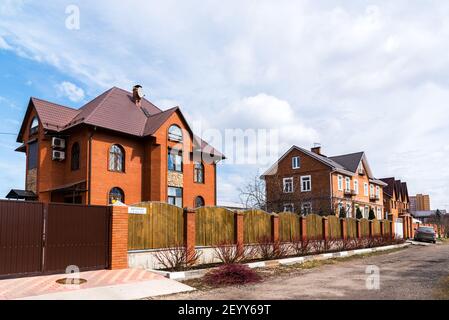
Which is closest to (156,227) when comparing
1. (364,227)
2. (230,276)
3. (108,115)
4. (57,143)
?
(230,276)

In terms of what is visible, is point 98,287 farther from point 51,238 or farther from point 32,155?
point 32,155

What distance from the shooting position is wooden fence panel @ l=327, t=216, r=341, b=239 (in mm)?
22469

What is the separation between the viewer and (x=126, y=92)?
1050 inches

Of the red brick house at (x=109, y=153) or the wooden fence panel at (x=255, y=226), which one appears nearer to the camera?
the wooden fence panel at (x=255, y=226)

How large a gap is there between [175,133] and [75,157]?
597cm

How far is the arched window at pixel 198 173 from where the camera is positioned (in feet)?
86.4

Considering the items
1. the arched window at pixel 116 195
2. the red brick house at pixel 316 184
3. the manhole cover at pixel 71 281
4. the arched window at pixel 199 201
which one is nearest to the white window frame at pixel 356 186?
the red brick house at pixel 316 184

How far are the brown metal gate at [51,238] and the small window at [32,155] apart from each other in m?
13.3

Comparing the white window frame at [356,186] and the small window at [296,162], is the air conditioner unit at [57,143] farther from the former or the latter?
the white window frame at [356,186]

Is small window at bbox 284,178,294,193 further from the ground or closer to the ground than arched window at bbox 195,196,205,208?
further from the ground

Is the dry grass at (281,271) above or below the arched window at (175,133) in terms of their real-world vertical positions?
below

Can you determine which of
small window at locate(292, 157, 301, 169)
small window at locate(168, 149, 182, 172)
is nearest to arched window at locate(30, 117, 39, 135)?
small window at locate(168, 149, 182, 172)

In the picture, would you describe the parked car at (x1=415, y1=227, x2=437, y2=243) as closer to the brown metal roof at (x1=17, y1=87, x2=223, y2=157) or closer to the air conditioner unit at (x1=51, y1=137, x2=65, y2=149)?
the brown metal roof at (x1=17, y1=87, x2=223, y2=157)

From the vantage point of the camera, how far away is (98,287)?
30.0ft
